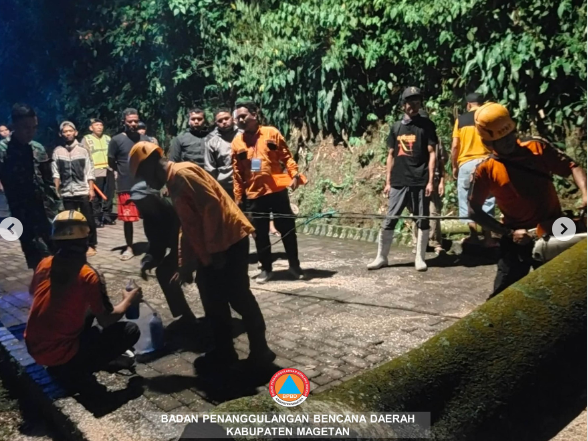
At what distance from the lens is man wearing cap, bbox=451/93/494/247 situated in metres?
2.52

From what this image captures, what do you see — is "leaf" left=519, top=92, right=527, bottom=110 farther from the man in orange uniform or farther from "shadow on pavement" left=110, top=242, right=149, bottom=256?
"shadow on pavement" left=110, top=242, right=149, bottom=256

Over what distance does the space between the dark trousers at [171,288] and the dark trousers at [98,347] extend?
37 cm

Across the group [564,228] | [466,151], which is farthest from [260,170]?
[564,228]

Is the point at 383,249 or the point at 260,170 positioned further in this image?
the point at 383,249

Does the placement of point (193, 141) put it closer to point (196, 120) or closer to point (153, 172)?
point (196, 120)

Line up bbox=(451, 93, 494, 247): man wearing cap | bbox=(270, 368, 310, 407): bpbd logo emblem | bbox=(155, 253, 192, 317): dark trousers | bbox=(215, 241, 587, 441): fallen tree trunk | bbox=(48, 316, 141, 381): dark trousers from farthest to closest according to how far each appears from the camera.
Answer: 1. bbox=(48, 316, 141, 381): dark trousers
2. bbox=(155, 253, 192, 317): dark trousers
3. bbox=(451, 93, 494, 247): man wearing cap
4. bbox=(270, 368, 310, 407): bpbd logo emblem
5. bbox=(215, 241, 587, 441): fallen tree trunk

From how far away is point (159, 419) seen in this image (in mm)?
2500

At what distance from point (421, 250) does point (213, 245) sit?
920 mm

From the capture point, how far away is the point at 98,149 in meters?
2.76

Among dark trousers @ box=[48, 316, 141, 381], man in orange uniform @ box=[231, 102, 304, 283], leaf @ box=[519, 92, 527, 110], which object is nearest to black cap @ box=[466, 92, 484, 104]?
leaf @ box=[519, 92, 527, 110]

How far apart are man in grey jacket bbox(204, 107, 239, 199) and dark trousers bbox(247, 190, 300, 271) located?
0.44 ft

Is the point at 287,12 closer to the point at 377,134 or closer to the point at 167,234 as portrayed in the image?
the point at 377,134

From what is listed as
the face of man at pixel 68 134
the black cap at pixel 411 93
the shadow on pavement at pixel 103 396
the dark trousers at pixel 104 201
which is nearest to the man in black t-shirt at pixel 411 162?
the black cap at pixel 411 93

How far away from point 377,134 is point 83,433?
183 centimetres
